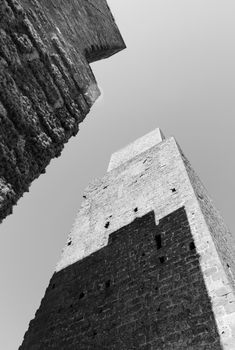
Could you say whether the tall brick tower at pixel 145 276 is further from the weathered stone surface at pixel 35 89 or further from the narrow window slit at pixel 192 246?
the weathered stone surface at pixel 35 89

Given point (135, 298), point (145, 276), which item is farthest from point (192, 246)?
point (135, 298)

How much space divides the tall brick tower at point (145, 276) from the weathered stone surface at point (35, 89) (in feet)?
11.7

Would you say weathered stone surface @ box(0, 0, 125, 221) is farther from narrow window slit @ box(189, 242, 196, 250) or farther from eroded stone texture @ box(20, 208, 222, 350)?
narrow window slit @ box(189, 242, 196, 250)

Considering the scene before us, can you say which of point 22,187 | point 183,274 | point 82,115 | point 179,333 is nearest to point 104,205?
point 183,274

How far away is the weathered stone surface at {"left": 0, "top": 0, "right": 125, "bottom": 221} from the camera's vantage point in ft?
7.23

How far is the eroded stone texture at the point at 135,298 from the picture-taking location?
15.9 ft

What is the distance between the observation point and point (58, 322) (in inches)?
260

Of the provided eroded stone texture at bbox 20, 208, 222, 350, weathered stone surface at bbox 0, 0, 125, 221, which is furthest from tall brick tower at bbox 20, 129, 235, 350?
weathered stone surface at bbox 0, 0, 125, 221

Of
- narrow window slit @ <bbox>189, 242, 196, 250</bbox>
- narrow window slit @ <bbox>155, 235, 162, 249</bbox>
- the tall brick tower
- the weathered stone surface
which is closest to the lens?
the weathered stone surface

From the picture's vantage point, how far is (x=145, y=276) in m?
6.00

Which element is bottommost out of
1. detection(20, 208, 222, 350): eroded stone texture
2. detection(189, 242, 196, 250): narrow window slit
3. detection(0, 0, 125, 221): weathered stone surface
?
A: detection(20, 208, 222, 350): eroded stone texture

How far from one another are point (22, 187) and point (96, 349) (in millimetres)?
4398

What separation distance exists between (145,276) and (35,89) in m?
4.56

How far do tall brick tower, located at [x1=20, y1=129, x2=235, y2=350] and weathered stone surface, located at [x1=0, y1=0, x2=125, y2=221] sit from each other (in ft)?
11.7
